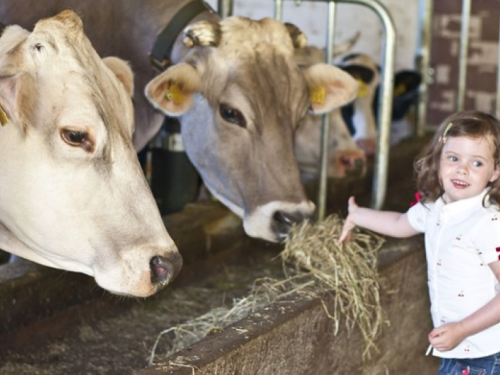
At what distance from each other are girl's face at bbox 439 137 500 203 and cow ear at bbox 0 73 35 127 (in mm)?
1239

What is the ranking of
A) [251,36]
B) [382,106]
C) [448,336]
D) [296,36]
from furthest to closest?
[382,106], [296,36], [251,36], [448,336]

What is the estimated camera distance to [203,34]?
380 centimetres

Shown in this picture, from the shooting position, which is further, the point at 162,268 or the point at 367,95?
the point at 367,95

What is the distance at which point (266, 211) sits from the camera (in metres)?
3.66

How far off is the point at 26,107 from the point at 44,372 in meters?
1.00

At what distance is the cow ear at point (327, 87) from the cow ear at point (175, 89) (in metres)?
0.53

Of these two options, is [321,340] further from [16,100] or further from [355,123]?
[355,123]


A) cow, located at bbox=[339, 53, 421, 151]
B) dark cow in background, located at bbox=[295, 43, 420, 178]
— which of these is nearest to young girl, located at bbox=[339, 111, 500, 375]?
dark cow in background, located at bbox=[295, 43, 420, 178]

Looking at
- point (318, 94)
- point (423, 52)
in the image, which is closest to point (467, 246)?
point (318, 94)

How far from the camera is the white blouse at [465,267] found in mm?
2820

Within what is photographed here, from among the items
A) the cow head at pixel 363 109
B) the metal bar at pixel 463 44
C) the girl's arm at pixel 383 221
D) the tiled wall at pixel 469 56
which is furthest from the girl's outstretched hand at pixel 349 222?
the tiled wall at pixel 469 56

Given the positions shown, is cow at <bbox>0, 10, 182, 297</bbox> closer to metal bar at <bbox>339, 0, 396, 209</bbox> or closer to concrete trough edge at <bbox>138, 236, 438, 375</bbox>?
concrete trough edge at <bbox>138, 236, 438, 375</bbox>

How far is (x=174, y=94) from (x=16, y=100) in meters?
1.45

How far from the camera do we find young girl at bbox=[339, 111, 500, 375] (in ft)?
9.12
